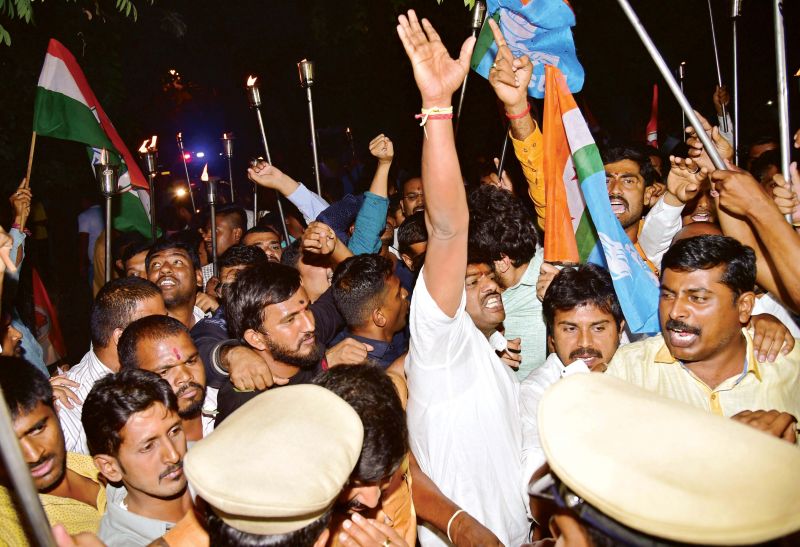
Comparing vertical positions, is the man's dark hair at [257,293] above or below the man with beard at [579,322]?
above

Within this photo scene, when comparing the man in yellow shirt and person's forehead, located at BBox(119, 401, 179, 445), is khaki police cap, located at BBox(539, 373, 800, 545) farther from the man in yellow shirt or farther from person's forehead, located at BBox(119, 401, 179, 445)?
person's forehead, located at BBox(119, 401, 179, 445)

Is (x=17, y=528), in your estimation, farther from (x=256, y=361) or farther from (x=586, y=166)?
(x=586, y=166)

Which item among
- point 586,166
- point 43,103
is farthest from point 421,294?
point 43,103

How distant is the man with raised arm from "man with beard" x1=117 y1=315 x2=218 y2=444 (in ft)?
4.28

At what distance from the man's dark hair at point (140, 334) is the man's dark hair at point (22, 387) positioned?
1.65 ft

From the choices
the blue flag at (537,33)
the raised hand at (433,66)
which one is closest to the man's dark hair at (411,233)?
the blue flag at (537,33)

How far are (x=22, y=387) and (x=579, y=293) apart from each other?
2717 millimetres

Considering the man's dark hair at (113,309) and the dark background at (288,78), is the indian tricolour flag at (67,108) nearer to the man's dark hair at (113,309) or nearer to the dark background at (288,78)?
the dark background at (288,78)

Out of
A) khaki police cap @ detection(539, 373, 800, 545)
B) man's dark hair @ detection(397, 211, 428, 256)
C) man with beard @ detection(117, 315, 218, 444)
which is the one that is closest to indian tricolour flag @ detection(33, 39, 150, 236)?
man's dark hair @ detection(397, 211, 428, 256)

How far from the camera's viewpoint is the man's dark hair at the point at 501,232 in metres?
Result: 4.26

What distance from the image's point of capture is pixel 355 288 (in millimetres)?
4082

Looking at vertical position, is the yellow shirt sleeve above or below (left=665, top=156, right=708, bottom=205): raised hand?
above

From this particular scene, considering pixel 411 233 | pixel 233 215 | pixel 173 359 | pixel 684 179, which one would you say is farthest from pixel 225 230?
pixel 684 179

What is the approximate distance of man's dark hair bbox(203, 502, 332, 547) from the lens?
1.76 m
